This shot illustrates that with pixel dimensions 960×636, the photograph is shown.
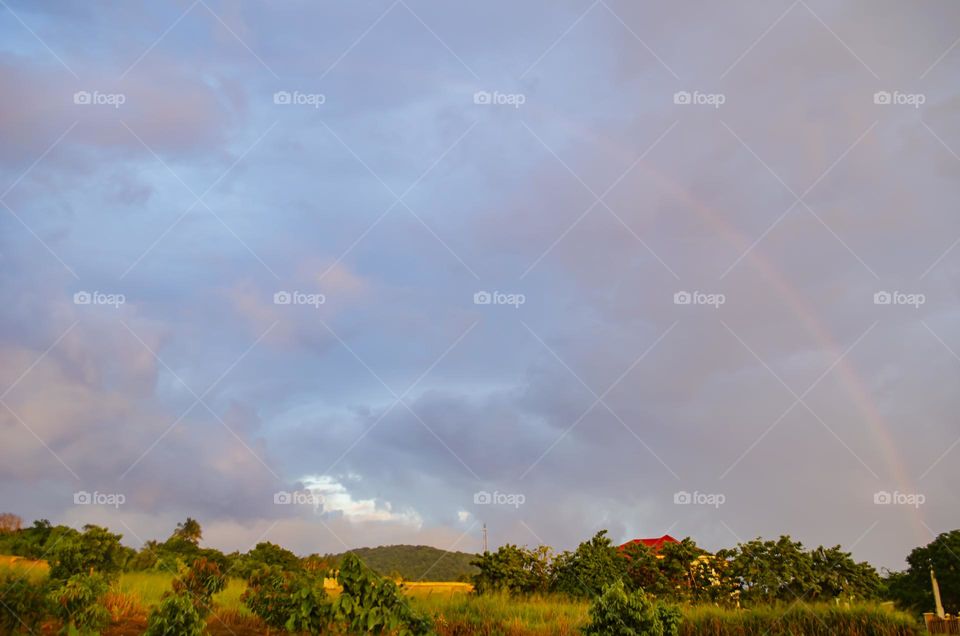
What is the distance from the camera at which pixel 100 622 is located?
1373cm

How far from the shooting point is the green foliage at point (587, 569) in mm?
25094

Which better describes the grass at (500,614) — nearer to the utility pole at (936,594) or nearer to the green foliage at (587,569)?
the green foliage at (587,569)

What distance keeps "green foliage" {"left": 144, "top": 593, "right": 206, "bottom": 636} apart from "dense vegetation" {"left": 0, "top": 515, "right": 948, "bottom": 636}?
0.06 feet

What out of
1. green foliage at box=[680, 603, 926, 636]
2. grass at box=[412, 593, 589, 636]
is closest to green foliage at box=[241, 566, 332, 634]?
grass at box=[412, 593, 589, 636]

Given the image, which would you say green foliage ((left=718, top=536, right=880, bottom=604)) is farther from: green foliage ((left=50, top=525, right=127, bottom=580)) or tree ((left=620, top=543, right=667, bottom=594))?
green foliage ((left=50, top=525, right=127, bottom=580))

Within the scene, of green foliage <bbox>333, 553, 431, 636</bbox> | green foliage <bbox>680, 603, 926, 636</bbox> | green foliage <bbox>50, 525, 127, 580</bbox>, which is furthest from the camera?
green foliage <bbox>680, 603, 926, 636</bbox>

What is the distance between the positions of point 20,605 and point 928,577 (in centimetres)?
5462

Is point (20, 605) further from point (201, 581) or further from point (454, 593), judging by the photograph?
point (454, 593)

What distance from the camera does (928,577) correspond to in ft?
159

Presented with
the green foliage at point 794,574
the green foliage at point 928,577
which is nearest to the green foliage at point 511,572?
the green foliage at point 794,574

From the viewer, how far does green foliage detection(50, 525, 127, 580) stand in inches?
615

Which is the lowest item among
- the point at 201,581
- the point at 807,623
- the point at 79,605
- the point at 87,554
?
the point at 807,623

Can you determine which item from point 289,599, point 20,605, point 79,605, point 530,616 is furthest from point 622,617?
point 20,605

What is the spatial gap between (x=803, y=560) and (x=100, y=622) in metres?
21.4
